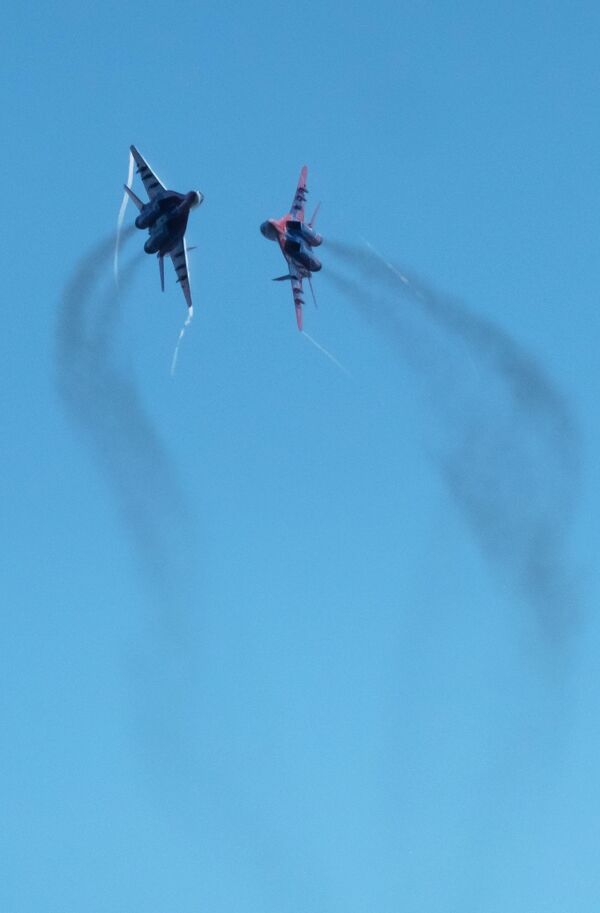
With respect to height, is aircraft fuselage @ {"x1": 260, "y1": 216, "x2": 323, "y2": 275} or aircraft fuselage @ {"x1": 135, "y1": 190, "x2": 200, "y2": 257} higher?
aircraft fuselage @ {"x1": 260, "y1": 216, "x2": 323, "y2": 275}

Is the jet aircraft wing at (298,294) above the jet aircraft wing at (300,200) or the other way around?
the other way around

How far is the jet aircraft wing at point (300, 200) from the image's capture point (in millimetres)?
111375

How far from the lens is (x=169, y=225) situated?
105125 mm

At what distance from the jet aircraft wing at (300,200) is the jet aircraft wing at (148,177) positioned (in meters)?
7.04

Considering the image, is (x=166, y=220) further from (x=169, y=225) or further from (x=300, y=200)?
(x=300, y=200)

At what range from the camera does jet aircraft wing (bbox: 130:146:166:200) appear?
10762cm

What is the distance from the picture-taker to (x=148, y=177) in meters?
109

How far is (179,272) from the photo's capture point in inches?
4181

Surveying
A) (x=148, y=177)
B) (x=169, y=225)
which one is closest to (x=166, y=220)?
(x=169, y=225)

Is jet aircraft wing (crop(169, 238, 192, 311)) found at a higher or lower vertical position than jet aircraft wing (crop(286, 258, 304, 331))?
lower

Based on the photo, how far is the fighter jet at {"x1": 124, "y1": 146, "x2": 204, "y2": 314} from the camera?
105m

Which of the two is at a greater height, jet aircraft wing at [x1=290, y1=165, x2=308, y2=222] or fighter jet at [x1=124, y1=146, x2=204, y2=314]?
jet aircraft wing at [x1=290, y1=165, x2=308, y2=222]

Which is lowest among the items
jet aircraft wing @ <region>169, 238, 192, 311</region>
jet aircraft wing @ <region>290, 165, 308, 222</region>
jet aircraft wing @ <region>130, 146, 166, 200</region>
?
jet aircraft wing @ <region>169, 238, 192, 311</region>

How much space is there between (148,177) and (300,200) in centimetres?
883
